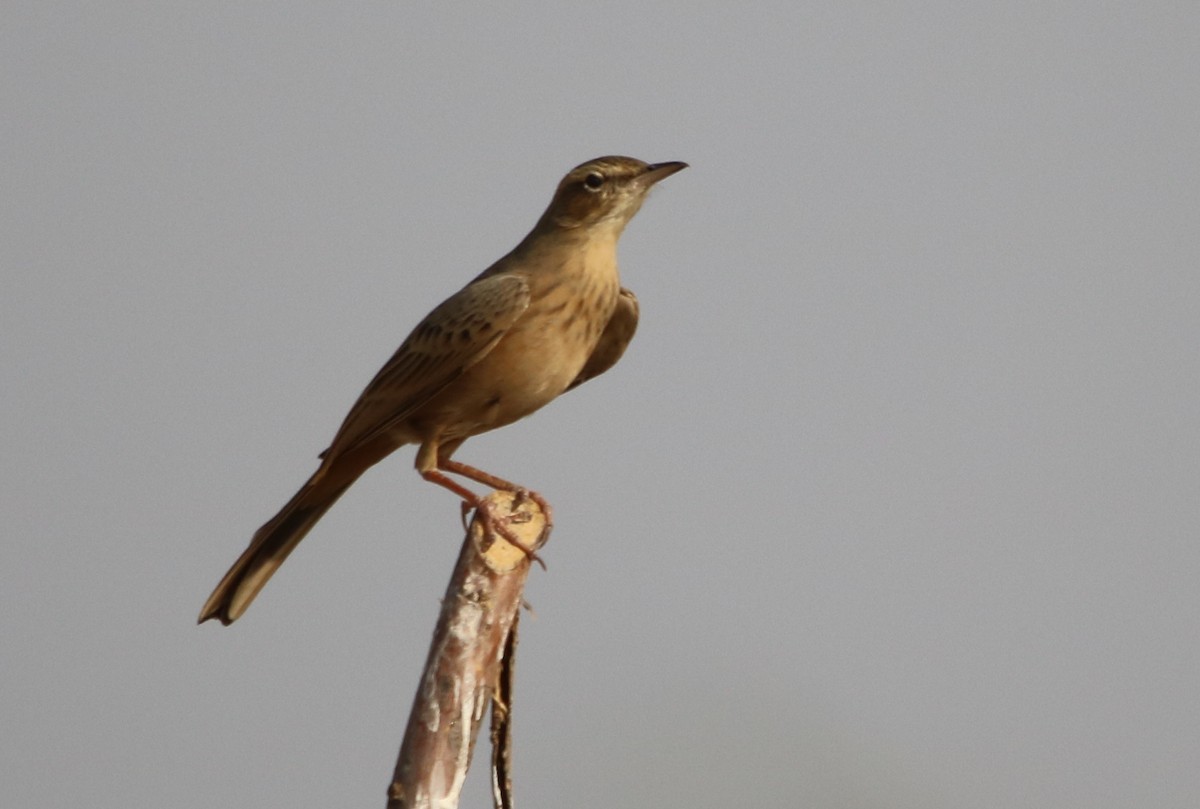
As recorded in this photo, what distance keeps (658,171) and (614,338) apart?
0.96 m

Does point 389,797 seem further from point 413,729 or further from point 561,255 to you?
point 561,255

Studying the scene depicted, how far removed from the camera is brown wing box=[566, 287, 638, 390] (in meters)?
8.27

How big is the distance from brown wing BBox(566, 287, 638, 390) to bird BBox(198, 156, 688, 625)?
180 mm

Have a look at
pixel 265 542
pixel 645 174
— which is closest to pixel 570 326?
pixel 645 174

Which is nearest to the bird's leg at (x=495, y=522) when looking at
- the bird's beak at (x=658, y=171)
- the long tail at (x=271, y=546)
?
the long tail at (x=271, y=546)

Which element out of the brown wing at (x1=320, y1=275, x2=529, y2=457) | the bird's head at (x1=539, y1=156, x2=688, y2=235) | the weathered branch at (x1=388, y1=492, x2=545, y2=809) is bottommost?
the weathered branch at (x1=388, y1=492, x2=545, y2=809)

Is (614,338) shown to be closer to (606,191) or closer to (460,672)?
(606,191)

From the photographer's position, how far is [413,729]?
224 inches

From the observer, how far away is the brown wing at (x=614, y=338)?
8.27 metres

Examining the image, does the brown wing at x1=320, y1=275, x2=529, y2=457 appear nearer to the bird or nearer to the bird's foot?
the bird

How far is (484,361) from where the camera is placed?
7512mm

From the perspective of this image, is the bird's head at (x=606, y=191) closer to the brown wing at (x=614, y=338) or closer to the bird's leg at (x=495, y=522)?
the brown wing at (x=614, y=338)

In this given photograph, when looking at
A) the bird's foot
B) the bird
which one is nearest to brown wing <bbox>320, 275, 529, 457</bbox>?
the bird

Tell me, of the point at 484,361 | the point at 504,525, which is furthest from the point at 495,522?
the point at 484,361
